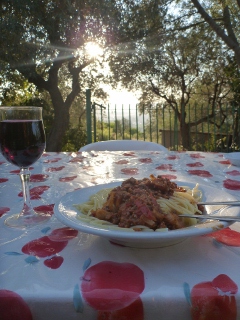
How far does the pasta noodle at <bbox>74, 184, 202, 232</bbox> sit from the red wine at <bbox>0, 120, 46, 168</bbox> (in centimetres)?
21

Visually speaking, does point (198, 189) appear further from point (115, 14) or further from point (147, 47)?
point (147, 47)

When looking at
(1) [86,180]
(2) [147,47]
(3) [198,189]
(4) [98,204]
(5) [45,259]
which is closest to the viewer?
(5) [45,259]

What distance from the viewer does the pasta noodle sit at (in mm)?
510

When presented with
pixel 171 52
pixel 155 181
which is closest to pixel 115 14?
pixel 171 52

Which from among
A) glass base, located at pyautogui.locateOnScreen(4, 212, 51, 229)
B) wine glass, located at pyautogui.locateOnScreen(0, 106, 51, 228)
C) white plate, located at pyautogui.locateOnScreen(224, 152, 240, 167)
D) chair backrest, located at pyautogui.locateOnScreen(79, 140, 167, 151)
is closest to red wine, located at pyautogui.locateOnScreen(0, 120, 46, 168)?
wine glass, located at pyautogui.locateOnScreen(0, 106, 51, 228)

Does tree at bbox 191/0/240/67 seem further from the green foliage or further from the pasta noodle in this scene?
the pasta noodle

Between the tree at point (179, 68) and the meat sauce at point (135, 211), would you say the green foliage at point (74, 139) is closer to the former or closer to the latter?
the tree at point (179, 68)

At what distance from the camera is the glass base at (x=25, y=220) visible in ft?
2.21

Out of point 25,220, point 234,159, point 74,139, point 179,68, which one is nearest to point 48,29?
point 74,139

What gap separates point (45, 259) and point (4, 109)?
17.0 inches

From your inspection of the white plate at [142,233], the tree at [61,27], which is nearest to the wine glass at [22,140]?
the white plate at [142,233]

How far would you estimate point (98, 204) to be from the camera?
63cm

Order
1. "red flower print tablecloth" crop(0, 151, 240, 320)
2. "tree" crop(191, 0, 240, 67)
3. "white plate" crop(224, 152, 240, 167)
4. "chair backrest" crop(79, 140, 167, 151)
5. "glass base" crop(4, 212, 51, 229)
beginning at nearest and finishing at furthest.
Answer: "red flower print tablecloth" crop(0, 151, 240, 320), "glass base" crop(4, 212, 51, 229), "white plate" crop(224, 152, 240, 167), "chair backrest" crop(79, 140, 167, 151), "tree" crop(191, 0, 240, 67)

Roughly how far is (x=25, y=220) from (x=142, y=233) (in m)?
0.35
